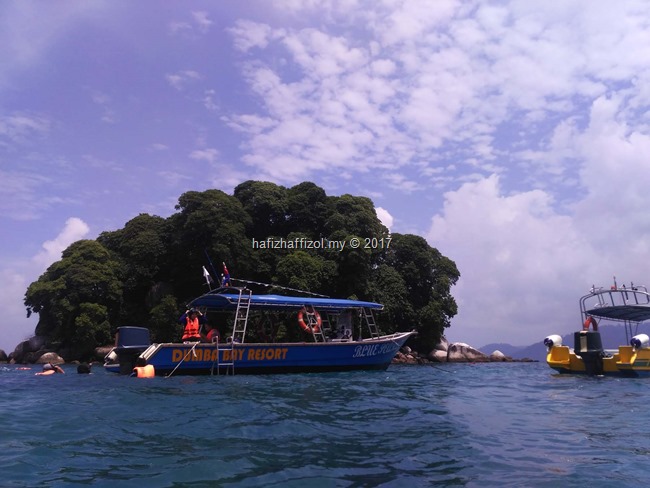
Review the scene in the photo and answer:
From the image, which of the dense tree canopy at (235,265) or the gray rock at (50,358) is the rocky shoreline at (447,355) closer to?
the dense tree canopy at (235,265)

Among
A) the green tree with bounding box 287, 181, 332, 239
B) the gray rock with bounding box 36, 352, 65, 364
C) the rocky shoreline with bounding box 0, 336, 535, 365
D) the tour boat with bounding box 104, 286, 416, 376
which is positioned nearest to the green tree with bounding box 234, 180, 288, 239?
the green tree with bounding box 287, 181, 332, 239

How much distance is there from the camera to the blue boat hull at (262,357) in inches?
727

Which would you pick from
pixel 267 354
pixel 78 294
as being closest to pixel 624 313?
A: pixel 267 354

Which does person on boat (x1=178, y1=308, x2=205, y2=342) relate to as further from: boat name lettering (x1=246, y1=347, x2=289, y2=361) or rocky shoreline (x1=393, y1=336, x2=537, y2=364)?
rocky shoreline (x1=393, y1=336, x2=537, y2=364)

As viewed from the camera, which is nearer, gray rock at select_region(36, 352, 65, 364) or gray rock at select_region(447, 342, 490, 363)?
gray rock at select_region(36, 352, 65, 364)

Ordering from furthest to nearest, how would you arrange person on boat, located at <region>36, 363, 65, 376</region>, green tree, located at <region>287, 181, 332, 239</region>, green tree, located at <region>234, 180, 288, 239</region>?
green tree, located at <region>287, 181, 332, 239</region> → green tree, located at <region>234, 180, 288, 239</region> → person on boat, located at <region>36, 363, 65, 376</region>

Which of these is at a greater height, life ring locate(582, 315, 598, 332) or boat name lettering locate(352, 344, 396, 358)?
life ring locate(582, 315, 598, 332)

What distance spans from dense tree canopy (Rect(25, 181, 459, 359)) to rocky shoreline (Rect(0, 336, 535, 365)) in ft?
2.80

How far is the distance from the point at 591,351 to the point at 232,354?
14413 millimetres

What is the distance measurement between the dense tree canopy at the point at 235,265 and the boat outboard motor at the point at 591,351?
17426 millimetres

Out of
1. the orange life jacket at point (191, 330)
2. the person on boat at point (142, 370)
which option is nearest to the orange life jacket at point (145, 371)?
the person on boat at point (142, 370)

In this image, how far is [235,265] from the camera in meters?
36.2

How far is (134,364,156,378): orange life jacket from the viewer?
56.1ft

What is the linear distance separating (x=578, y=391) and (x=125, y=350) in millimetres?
14795
